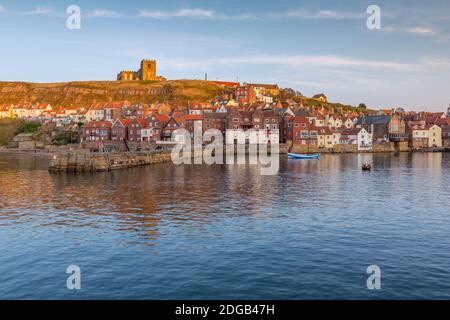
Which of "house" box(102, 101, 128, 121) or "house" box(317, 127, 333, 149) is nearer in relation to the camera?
"house" box(317, 127, 333, 149)

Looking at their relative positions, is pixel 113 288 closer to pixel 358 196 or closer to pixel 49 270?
pixel 49 270

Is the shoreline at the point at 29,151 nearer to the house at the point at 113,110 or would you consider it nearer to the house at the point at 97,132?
the house at the point at 97,132

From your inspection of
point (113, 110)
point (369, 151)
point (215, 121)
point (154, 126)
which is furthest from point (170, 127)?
point (369, 151)

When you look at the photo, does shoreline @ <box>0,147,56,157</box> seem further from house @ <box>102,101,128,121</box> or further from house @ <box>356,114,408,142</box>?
house @ <box>356,114,408,142</box>

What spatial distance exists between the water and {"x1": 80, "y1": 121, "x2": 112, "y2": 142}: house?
3059 inches

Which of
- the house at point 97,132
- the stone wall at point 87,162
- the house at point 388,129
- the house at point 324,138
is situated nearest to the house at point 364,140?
the house at point 388,129

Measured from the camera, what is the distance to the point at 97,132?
434 ft

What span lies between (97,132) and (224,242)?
111 m

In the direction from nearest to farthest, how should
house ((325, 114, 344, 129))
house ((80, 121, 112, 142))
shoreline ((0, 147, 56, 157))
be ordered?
shoreline ((0, 147, 56, 157)), house ((80, 121, 112, 142)), house ((325, 114, 344, 129))

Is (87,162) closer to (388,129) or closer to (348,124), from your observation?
(388,129)

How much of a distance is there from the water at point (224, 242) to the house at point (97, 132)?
77691mm

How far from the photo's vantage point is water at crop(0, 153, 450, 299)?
69.3 feet

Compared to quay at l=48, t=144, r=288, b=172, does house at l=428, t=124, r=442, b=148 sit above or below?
above

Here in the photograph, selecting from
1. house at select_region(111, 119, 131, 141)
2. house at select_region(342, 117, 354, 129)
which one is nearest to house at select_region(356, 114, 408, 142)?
house at select_region(342, 117, 354, 129)
